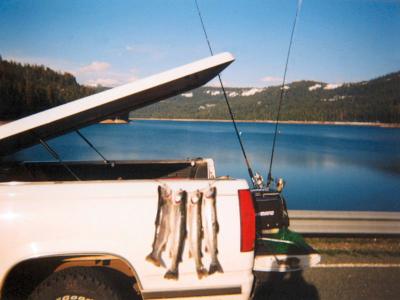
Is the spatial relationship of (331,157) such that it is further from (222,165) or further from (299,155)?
(222,165)

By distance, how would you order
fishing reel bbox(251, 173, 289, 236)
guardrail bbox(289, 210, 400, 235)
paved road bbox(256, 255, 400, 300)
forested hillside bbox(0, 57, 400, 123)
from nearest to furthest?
fishing reel bbox(251, 173, 289, 236) < paved road bbox(256, 255, 400, 300) < guardrail bbox(289, 210, 400, 235) < forested hillside bbox(0, 57, 400, 123)

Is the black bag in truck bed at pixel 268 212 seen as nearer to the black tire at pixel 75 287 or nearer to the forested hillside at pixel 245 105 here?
the black tire at pixel 75 287

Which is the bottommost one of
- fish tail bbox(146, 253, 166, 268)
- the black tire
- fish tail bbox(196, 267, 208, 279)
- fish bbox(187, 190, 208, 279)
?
the black tire

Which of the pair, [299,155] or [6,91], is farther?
[6,91]

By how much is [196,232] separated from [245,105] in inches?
5532

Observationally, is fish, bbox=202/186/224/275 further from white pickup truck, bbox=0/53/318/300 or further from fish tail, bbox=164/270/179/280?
fish tail, bbox=164/270/179/280

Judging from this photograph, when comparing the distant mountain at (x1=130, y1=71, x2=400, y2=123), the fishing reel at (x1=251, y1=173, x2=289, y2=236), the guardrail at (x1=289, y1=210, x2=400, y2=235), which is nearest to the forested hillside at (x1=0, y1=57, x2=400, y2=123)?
the distant mountain at (x1=130, y1=71, x2=400, y2=123)

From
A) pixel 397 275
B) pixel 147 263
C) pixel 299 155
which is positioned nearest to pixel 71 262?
pixel 147 263

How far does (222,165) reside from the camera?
3572cm

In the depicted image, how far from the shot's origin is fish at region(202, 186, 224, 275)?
7.82ft

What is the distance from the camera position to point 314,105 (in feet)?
421

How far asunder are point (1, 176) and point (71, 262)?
1319 millimetres

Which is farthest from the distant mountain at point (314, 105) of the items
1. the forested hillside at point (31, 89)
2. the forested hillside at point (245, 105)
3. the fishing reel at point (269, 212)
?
the fishing reel at point (269, 212)

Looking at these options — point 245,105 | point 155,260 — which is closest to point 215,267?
point 155,260
